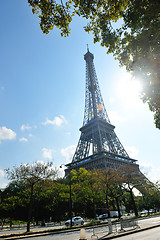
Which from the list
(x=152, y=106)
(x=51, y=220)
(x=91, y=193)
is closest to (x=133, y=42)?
(x=152, y=106)

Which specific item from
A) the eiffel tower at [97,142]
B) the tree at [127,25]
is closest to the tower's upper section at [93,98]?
the eiffel tower at [97,142]

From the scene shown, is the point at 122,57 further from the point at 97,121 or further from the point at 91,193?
the point at 97,121

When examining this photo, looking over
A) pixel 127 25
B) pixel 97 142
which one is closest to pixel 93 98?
pixel 97 142

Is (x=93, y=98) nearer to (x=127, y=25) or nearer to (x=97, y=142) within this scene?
(x=97, y=142)

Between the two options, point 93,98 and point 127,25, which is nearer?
point 127,25

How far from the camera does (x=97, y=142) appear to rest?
70.8m

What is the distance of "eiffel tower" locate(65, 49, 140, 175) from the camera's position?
6314 centimetres

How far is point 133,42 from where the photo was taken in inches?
410

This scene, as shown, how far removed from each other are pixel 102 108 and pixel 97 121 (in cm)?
1109

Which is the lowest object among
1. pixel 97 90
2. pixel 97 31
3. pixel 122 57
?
pixel 122 57

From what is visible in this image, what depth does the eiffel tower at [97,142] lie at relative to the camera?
63.1 meters

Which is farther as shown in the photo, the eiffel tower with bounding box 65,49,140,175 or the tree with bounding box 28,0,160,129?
Result: the eiffel tower with bounding box 65,49,140,175

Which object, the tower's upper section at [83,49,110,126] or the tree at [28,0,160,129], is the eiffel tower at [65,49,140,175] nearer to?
the tower's upper section at [83,49,110,126]

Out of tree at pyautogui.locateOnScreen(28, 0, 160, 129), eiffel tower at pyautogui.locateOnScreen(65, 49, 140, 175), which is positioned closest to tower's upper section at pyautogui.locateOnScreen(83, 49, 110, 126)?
eiffel tower at pyautogui.locateOnScreen(65, 49, 140, 175)
